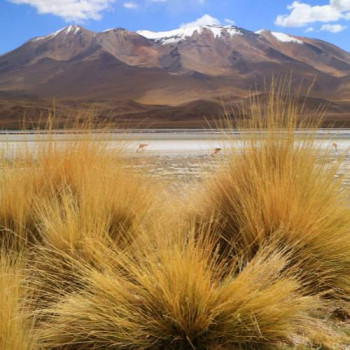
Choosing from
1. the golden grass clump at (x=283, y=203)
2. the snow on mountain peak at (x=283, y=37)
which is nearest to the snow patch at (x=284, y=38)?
the snow on mountain peak at (x=283, y=37)

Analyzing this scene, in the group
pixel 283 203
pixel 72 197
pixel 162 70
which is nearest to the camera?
pixel 283 203

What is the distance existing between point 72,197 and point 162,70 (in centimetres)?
13825

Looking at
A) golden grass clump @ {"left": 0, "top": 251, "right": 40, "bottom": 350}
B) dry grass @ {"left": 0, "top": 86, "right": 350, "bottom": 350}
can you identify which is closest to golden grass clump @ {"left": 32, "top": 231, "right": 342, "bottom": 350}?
dry grass @ {"left": 0, "top": 86, "right": 350, "bottom": 350}

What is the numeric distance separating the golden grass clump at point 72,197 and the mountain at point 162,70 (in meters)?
64.5

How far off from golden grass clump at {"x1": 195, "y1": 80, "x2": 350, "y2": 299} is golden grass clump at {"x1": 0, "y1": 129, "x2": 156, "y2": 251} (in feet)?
1.94

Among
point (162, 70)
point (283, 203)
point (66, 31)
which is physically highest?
point (66, 31)

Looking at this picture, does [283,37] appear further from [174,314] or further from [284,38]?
[174,314]

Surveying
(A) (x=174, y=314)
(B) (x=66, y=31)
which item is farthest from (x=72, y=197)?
(B) (x=66, y=31)

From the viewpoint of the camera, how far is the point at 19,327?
2.21 metres

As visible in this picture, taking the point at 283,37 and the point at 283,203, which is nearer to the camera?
the point at 283,203

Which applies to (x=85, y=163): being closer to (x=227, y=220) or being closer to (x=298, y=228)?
(x=227, y=220)

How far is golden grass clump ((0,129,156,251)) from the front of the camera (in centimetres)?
306

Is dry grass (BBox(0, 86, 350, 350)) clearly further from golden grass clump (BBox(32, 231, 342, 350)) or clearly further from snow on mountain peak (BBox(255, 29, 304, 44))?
snow on mountain peak (BBox(255, 29, 304, 44))

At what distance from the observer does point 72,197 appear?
3.34 meters
